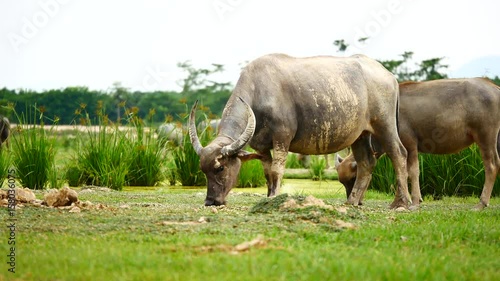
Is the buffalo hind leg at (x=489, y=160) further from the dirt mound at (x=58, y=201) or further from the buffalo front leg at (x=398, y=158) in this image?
the dirt mound at (x=58, y=201)

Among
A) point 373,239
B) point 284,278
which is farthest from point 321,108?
point 284,278

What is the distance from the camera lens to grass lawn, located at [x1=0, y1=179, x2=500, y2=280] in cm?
515

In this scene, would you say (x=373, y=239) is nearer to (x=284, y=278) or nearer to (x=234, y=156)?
(x=284, y=278)

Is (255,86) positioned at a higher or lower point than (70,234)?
higher

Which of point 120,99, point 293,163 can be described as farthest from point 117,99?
point 293,163

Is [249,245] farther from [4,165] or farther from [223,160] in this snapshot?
[4,165]

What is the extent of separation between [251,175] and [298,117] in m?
5.72

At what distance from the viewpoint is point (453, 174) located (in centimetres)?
1262

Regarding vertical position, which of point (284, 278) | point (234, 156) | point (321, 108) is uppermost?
point (321, 108)

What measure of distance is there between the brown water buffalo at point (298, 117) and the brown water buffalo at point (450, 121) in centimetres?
41

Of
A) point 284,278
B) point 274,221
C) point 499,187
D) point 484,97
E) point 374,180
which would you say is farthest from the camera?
point 374,180

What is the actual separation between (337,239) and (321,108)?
134 inches

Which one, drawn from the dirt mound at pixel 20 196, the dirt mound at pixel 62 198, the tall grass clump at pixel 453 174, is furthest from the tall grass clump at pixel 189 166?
the dirt mound at pixel 62 198

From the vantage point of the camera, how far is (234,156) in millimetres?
9273
